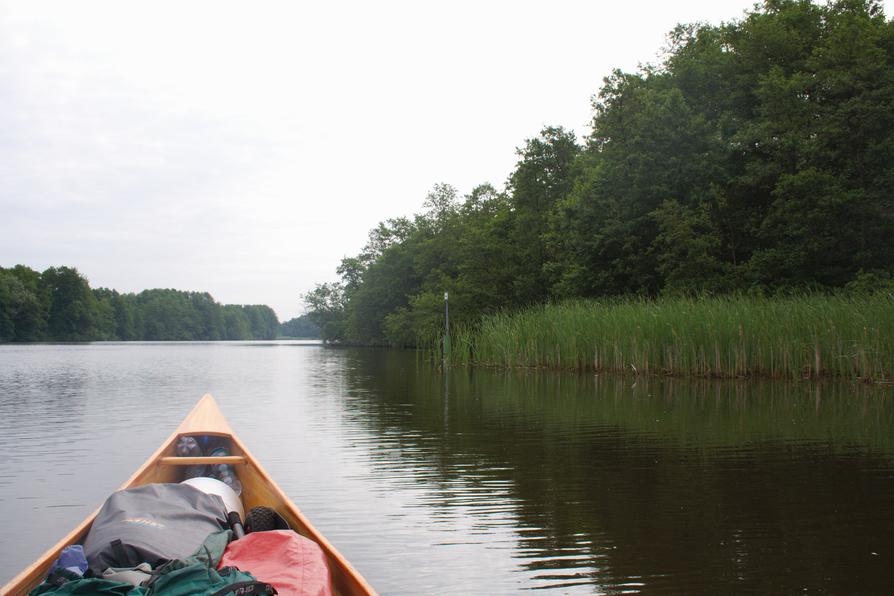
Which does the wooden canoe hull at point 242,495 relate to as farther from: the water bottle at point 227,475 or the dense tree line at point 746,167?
the dense tree line at point 746,167

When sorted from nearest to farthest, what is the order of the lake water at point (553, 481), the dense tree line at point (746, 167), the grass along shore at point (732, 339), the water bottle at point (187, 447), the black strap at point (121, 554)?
the black strap at point (121, 554), the lake water at point (553, 481), the water bottle at point (187, 447), the grass along shore at point (732, 339), the dense tree line at point (746, 167)

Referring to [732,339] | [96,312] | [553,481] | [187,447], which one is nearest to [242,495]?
[187,447]

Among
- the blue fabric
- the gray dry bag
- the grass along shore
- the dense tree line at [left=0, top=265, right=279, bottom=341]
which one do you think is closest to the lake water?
the grass along shore

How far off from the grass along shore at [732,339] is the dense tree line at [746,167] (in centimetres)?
481

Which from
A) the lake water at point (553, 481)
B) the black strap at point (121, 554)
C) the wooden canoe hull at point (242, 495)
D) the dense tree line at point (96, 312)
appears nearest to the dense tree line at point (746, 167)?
the lake water at point (553, 481)

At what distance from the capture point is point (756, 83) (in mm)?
30141

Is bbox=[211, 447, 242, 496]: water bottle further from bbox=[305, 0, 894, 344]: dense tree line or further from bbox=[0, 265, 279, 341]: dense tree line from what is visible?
bbox=[0, 265, 279, 341]: dense tree line

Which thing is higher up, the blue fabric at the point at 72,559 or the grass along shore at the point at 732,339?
the grass along shore at the point at 732,339

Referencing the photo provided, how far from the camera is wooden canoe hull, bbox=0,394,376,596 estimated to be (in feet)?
10.4

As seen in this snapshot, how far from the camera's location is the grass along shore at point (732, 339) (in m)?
14.9

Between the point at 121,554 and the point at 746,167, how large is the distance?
95.8 feet

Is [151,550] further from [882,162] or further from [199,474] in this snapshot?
[882,162]

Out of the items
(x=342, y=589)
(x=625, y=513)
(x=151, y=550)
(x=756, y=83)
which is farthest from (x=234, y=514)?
(x=756, y=83)

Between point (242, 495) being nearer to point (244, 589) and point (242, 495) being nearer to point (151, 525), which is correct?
point (151, 525)
